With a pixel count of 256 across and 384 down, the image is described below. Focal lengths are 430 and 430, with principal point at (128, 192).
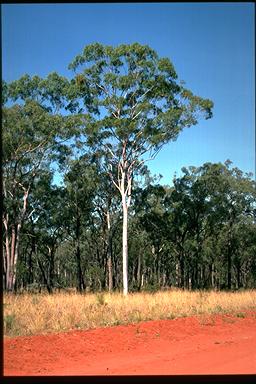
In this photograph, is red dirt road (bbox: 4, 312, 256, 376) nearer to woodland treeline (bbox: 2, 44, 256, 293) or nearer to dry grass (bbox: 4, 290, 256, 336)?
dry grass (bbox: 4, 290, 256, 336)

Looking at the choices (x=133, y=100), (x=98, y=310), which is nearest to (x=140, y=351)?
(x=98, y=310)

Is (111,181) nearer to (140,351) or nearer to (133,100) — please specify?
(133,100)

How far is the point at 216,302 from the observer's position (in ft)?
54.1

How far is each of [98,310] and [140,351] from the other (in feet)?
14.8

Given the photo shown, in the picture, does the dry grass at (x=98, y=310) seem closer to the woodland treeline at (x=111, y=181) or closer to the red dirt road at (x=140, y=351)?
the red dirt road at (x=140, y=351)

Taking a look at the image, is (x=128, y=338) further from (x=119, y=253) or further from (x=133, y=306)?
(x=119, y=253)

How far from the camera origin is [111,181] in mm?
30250

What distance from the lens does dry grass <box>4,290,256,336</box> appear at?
34.4 ft

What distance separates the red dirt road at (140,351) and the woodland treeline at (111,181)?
43.4ft

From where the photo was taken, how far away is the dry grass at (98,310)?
10.5 metres

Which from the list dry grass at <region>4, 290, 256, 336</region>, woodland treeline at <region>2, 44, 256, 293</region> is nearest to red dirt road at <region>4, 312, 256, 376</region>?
dry grass at <region>4, 290, 256, 336</region>

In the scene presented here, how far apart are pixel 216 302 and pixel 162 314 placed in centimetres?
388
